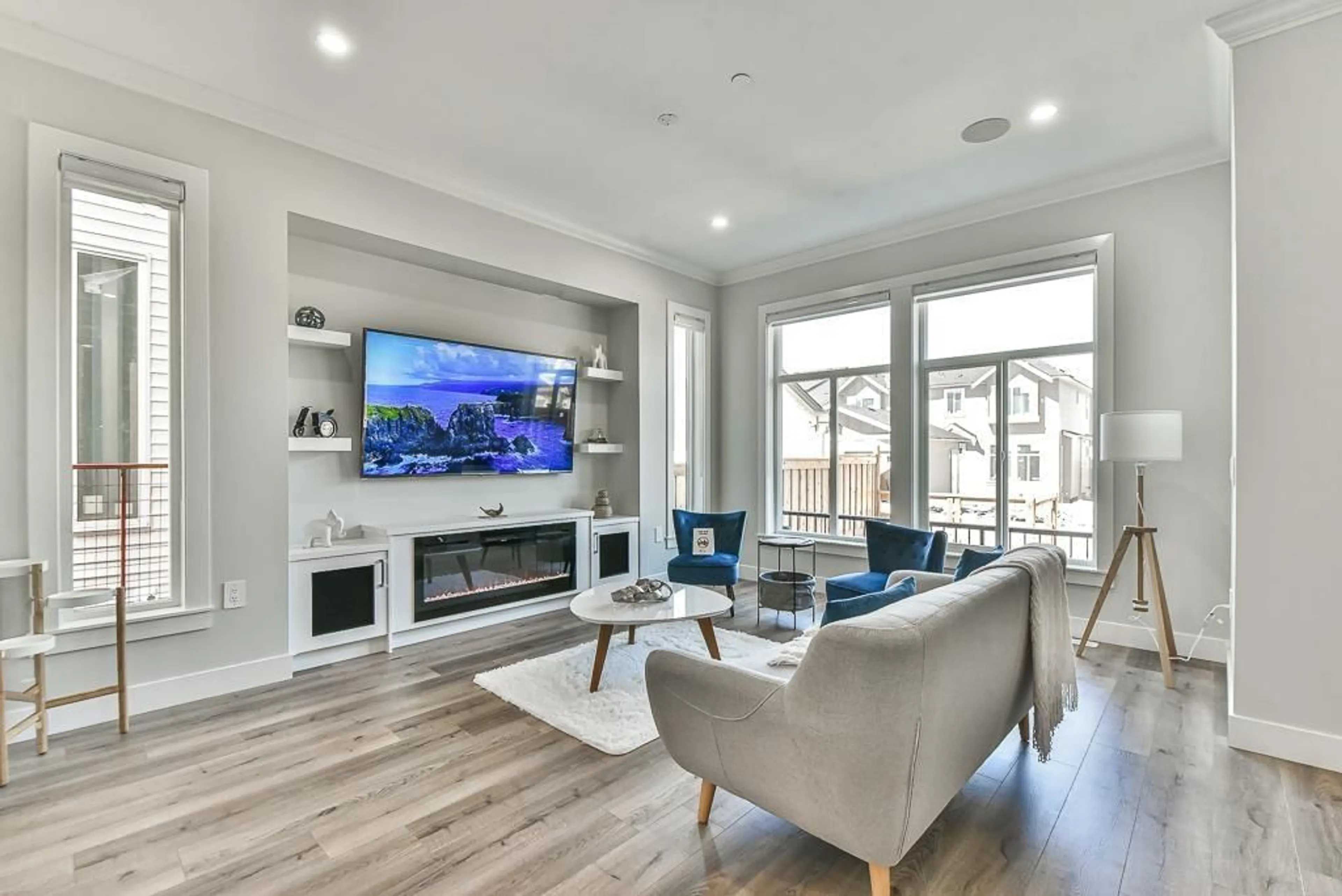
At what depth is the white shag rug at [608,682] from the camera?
2.77m

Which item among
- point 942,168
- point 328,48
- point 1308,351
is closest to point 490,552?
point 328,48

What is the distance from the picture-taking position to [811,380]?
579 centimetres

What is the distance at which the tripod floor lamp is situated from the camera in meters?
3.39

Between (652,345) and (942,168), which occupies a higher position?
(942,168)

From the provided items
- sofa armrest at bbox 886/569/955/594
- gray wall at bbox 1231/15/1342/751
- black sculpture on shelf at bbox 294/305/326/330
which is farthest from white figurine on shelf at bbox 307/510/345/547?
gray wall at bbox 1231/15/1342/751

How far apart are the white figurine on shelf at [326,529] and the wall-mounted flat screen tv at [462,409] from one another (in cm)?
36

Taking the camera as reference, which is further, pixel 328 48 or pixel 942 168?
pixel 942 168

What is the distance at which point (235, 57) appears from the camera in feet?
9.52

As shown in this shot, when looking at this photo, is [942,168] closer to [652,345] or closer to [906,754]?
[652,345]

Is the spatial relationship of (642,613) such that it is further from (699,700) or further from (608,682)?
(699,700)

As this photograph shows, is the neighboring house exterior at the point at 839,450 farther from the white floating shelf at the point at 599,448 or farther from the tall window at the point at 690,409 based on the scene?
the white floating shelf at the point at 599,448

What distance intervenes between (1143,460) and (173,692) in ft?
17.2

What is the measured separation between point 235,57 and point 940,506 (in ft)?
17.0

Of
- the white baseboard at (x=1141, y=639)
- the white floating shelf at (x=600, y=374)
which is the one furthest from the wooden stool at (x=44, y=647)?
the white baseboard at (x=1141, y=639)
